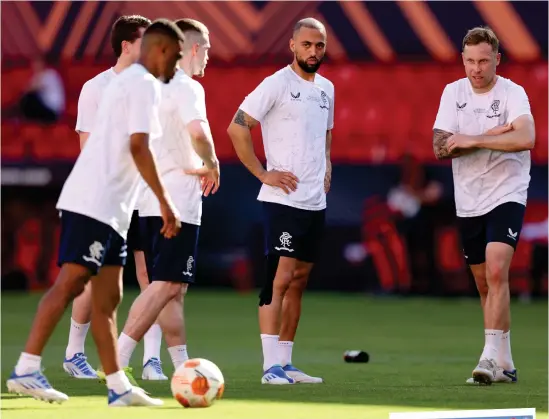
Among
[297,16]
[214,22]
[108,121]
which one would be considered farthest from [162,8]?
[108,121]

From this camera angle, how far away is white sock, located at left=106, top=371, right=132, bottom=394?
24.1ft

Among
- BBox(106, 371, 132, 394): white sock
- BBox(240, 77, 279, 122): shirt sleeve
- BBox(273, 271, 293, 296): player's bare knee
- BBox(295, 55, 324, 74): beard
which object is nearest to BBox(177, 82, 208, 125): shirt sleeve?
BBox(240, 77, 279, 122): shirt sleeve

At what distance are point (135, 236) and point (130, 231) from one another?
0.05 m

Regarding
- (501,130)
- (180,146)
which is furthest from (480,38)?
(180,146)

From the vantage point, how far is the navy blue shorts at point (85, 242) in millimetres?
7273

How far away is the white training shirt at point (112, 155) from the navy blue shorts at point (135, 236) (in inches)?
84.0

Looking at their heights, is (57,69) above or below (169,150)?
above

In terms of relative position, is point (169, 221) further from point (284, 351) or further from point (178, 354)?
point (284, 351)

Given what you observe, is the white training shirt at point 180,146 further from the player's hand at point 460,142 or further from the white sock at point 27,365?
the player's hand at point 460,142

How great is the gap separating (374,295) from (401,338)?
233 inches

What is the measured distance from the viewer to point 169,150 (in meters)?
8.69

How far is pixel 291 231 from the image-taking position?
30.7 ft

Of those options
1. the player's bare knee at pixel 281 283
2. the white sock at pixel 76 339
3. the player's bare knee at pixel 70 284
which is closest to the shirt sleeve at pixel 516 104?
the player's bare knee at pixel 281 283

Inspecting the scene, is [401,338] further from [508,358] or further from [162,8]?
[162,8]
